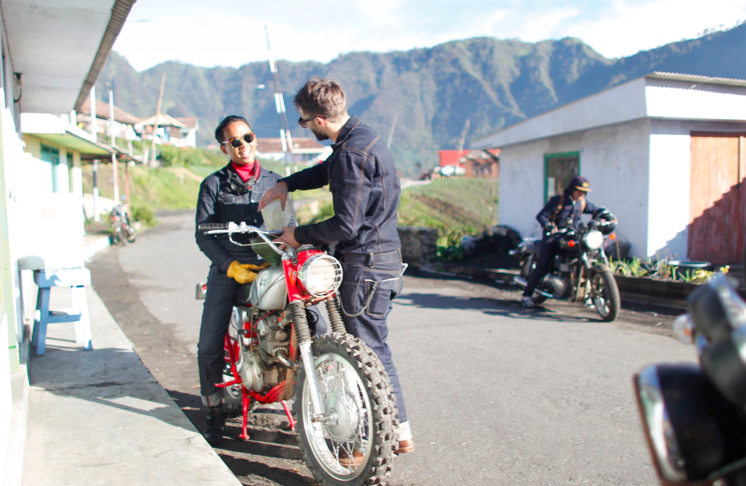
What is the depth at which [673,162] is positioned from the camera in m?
10.1

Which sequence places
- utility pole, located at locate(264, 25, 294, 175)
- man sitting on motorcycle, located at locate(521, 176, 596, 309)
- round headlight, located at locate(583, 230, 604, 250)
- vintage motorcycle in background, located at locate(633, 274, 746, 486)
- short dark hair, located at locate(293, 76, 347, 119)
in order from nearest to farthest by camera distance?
1. vintage motorcycle in background, located at locate(633, 274, 746, 486)
2. short dark hair, located at locate(293, 76, 347, 119)
3. round headlight, located at locate(583, 230, 604, 250)
4. man sitting on motorcycle, located at locate(521, 176, 596, 309)
5. utility pole, located at locate(264, 25, 294, 175)

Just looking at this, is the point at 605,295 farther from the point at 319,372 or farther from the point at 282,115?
the point at 282,115

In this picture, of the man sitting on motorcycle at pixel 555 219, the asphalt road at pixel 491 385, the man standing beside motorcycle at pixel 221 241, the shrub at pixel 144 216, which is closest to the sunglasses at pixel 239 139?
the man standing beside motorcycle at pixel 221 241

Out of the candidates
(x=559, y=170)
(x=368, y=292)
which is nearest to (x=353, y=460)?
(x=368, y=292)

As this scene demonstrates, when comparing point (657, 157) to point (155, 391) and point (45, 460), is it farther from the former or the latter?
point (45, 460)

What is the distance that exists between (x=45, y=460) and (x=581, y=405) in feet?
11.2

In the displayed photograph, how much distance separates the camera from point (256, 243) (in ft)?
10.2

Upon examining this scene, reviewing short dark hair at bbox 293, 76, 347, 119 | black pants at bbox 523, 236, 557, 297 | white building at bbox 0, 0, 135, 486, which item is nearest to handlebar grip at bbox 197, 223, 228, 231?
short dark hair at bbox 293, 76, 347, 119

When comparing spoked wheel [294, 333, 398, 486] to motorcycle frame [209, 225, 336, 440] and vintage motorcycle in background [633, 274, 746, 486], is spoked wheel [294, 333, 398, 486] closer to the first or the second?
motorcycle frame [209, 225, 336, 440]

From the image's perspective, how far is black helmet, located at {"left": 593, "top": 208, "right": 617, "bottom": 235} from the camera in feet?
24.4

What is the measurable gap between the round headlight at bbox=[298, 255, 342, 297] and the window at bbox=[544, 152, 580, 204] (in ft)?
33.5

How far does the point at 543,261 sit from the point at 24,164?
650 centimetres

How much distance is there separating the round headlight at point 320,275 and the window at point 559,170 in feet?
33.5

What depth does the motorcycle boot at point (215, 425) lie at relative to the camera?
3609 mm
